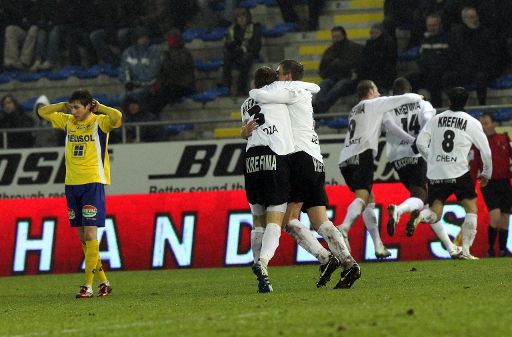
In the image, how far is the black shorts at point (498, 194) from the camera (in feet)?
56.7

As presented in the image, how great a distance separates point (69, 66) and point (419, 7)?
7.69 m

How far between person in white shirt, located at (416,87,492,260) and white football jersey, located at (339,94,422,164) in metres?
0.61

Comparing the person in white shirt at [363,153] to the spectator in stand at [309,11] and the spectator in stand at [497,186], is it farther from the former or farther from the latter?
the spectator in stand at [309,11]

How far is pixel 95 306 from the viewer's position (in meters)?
10.4

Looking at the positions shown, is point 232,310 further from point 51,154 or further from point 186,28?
point 186,28

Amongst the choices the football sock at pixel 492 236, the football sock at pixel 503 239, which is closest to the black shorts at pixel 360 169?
the football sock at pixel 492 236

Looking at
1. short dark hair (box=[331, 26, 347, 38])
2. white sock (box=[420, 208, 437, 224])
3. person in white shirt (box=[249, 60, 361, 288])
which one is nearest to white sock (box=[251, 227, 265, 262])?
person in white shirt (box=[249, 60, 361, 288])

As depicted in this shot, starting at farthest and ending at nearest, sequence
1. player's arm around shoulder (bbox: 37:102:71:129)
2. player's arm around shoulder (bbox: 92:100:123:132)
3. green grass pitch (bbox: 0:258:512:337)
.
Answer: player's arm around shoulder (bbox: 37:102:71:129) → player's arm around shoulder (bbox: 92:100:123:132) → green grass pitch (bbox: 0:258:512:337)

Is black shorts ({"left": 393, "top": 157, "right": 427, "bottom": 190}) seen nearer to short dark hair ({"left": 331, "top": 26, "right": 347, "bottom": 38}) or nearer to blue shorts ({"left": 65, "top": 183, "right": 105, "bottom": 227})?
blue shorts ({"left": 65, "top": 183, "right": 105, "bottom": 227})

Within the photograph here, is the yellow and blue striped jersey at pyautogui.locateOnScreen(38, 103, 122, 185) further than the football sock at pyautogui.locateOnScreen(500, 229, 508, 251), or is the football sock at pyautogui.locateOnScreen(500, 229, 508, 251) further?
the football sock at pyautogui.locateOnScreen(500, 229, 508, 251)

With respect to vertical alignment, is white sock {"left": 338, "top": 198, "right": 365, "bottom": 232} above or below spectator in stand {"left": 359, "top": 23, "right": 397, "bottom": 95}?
below

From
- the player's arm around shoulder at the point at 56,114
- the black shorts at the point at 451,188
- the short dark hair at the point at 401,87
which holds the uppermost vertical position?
the player's arm around shoulder at the point at 56,114

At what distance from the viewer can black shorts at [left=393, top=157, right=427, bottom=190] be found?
16.5 meters

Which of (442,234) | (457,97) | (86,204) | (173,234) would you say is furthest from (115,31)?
(86,204)
